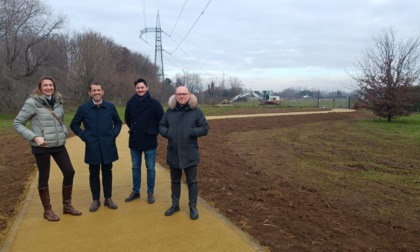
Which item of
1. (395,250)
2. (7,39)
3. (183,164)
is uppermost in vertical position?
(7,39)

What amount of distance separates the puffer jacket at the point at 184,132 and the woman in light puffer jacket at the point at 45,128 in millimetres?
1401

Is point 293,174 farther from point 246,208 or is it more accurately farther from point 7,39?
point 7,39


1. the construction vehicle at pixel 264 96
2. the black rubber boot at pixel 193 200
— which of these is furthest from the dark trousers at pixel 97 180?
the construction vehicle at pixel 264 96

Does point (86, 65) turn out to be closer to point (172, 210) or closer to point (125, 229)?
point (172, 210)

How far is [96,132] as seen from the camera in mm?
5402

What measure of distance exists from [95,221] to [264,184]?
3.13 m

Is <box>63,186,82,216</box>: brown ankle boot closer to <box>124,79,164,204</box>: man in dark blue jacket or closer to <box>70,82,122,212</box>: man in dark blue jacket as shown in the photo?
<box>70,82,122,212</box>: man in dark blue jacket

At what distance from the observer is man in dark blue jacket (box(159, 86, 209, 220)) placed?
512 centimetres

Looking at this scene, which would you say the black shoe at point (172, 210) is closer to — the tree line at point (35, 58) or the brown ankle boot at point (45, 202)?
the brown ankle boot at point (45, 202)

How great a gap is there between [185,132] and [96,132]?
1.31 metres

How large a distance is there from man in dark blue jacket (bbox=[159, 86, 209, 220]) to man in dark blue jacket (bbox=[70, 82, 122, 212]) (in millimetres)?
844

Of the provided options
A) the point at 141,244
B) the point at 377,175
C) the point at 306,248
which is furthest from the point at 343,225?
the point at 377,175

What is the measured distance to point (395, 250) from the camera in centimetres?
432

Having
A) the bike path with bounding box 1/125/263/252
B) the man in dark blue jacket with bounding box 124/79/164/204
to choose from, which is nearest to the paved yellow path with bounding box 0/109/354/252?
the bike path with bounding box 1/125/263/252
